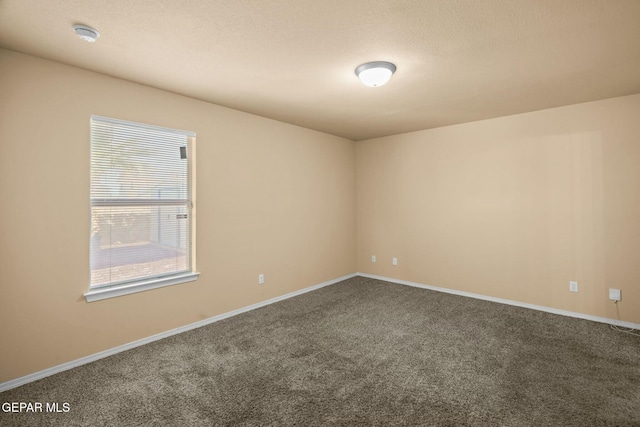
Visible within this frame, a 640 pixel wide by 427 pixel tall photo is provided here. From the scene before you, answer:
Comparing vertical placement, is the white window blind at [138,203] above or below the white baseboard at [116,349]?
above

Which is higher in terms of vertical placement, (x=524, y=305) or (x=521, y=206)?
(x=521, y=206)

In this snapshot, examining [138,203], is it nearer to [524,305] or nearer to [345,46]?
[345,46]

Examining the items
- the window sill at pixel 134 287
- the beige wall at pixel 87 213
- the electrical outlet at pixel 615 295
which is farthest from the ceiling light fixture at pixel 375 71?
the electrical outlet at pixel 615 295

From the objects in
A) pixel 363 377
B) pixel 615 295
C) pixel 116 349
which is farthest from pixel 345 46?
pixel 615 295

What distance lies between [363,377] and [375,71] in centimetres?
242

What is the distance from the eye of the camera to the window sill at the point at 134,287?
272 centimetres

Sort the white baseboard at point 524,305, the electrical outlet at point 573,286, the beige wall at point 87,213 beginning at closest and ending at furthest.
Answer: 1. the beige wall at point 87,213
2. the white baseboard at point 524,305
3. the electrical outlet at point 573,286

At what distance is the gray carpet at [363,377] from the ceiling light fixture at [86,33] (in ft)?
8.04

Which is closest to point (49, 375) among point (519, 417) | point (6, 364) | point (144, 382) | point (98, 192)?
point (6, 364)

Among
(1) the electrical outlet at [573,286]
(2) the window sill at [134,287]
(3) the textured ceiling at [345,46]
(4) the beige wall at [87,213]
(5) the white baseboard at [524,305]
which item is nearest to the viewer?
(3) the textured ceiling at [345,46]

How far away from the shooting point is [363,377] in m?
2.44

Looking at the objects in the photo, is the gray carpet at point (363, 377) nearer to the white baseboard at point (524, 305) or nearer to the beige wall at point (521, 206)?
the white baseboard at point (524, 305)

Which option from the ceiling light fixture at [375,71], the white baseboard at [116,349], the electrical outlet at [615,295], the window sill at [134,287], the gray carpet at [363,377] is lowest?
the gray carpet at [363,377]

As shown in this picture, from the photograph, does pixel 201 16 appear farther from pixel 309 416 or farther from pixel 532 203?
pixel 532 203
